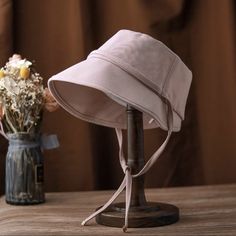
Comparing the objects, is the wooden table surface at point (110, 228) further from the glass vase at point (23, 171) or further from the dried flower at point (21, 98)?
the dried flower at point (21, 98)

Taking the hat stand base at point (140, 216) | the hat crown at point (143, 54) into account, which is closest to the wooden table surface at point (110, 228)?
the hat stand base at point (140, 216)

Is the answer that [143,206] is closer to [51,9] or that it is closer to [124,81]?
[124,81]

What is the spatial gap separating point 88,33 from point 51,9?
122 millimetres

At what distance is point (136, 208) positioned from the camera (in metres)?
1.01

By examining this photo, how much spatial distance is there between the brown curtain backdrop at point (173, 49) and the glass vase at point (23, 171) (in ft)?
0.84

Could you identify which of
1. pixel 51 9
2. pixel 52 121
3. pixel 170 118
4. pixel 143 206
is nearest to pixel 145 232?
pixel 143 206

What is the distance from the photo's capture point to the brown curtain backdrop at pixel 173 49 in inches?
59.1

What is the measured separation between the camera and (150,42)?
976 millimetres

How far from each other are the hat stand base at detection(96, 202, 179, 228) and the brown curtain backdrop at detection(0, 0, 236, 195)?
48 centimetres

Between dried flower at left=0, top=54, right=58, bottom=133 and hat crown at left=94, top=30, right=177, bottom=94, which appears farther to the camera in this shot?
dried flower at left=0, top=54, right=58, bottom=133

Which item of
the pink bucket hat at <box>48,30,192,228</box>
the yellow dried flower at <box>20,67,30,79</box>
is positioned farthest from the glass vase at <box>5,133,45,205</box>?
the pink bucket hat at <box>48,30,192,228</box>

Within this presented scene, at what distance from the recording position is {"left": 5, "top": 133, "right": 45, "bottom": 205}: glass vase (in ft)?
4.05

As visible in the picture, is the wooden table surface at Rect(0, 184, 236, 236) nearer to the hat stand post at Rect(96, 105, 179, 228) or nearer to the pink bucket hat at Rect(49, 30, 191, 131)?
the hat stand post at Rect(96, 105, 179, 228)

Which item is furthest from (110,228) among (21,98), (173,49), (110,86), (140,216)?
(173,49)
